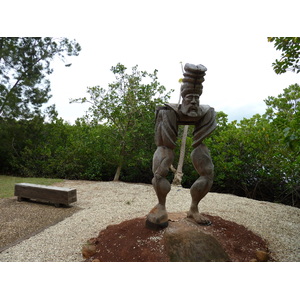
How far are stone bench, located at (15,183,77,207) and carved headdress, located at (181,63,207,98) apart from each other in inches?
146

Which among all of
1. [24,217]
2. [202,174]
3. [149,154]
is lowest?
[24,217]

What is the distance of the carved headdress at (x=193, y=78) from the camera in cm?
276

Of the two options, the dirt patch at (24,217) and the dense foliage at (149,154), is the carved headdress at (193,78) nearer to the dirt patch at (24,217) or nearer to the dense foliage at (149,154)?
the dense foliage at (149,154)

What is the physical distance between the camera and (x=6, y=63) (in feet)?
28.1

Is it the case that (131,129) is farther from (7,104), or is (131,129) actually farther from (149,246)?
(149,246)

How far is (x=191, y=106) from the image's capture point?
9.44ft

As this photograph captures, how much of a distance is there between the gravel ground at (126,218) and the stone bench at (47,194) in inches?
15.0

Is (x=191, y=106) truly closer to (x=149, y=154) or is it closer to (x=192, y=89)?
(x=192, y=89)

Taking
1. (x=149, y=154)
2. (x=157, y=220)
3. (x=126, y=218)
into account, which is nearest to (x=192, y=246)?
(x=157, y=220)

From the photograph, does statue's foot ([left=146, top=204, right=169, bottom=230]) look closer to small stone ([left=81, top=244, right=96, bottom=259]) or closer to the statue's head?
small stone ([left=81, top=244, right=96, bottom=259])

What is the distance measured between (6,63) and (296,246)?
10.2 meters

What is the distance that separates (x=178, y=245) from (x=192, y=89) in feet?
6.02

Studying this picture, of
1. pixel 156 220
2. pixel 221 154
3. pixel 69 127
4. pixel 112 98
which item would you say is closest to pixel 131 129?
pixel 112 98

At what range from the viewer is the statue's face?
2867mm
